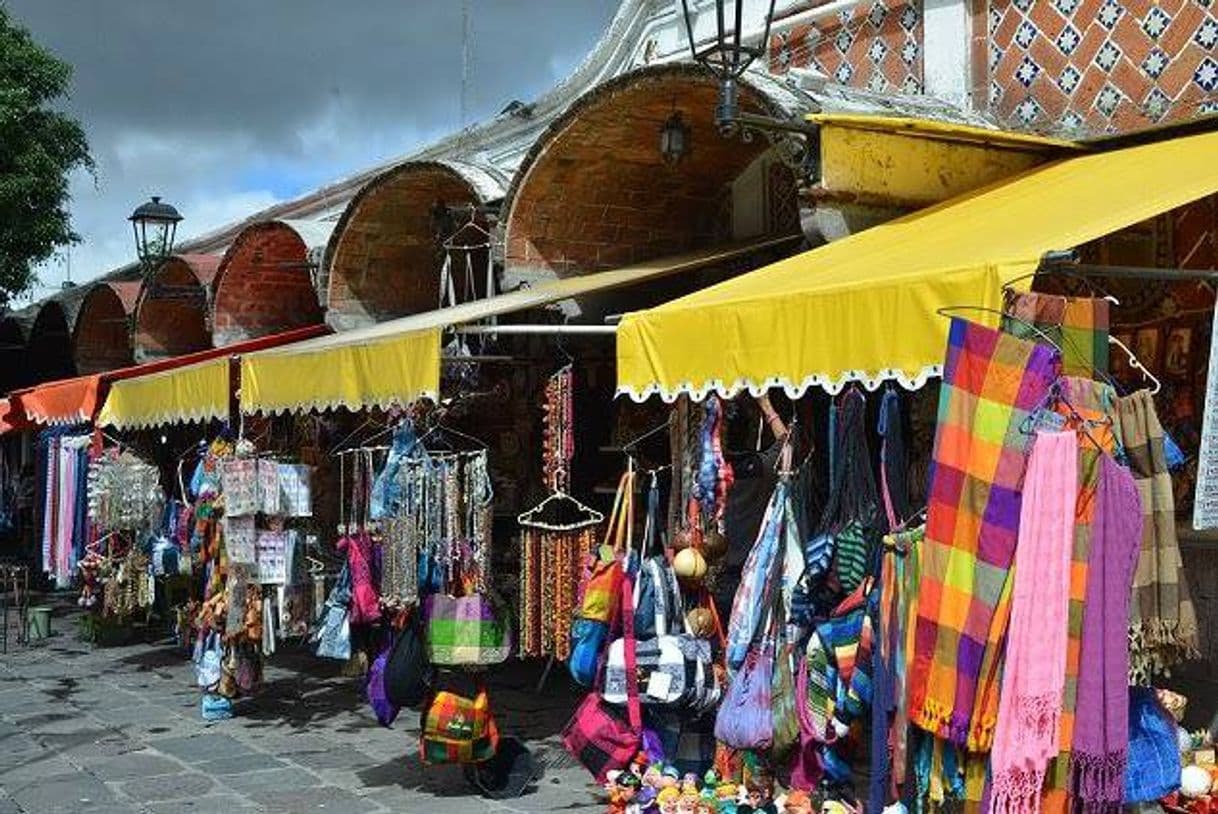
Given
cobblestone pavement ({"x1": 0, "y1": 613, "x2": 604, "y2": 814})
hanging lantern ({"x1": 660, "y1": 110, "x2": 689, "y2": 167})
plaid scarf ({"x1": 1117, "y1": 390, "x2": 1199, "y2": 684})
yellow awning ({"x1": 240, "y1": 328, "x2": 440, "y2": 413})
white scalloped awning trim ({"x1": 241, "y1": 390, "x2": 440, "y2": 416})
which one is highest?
hanging lantern ({"x1": 660, "y1": 110, "x2": 689, "y2": 167})

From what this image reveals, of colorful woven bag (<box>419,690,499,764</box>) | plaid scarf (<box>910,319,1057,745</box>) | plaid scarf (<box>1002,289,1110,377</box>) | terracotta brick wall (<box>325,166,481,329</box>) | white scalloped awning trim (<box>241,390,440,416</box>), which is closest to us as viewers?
plaid scarf (<box>910,319,1057,745</box>)

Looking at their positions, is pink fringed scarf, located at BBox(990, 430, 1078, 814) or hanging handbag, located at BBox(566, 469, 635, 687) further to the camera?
hanging handbag, located at BBox(566, 469, 635, 687)

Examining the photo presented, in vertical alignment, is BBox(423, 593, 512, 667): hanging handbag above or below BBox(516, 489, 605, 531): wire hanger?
below

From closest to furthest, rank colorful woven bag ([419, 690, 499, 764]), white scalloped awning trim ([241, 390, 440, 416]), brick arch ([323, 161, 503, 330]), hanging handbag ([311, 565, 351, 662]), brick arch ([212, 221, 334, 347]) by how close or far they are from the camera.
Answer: colorful woven bag ([419, 690, 499, 764]) < white scalloped awning trim ([241, 390, 440, 416]) < hanging handbag ([311, 565, 351, 662]) < brick arch ([323, 161, 503, 330]) < brick arch ([212, 221, 334, 347])

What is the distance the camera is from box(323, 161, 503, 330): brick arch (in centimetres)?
966

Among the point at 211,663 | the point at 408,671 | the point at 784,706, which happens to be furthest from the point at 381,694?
the point at 784,706

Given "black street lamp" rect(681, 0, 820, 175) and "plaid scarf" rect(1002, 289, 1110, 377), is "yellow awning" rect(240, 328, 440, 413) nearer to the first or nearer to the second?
"black street lamp" rect(681, 0, 820, 175)

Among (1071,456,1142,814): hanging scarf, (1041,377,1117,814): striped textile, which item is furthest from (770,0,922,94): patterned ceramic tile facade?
(1071,456,1142,814): hanging scarf

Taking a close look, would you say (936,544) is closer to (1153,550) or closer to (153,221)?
(1153,550)

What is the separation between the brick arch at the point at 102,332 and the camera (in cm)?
1438

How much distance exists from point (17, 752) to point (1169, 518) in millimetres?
6482

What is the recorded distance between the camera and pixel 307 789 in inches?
263

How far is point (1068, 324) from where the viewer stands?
13.3ft

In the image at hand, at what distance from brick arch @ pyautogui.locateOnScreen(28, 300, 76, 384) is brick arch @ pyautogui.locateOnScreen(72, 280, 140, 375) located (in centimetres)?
92
